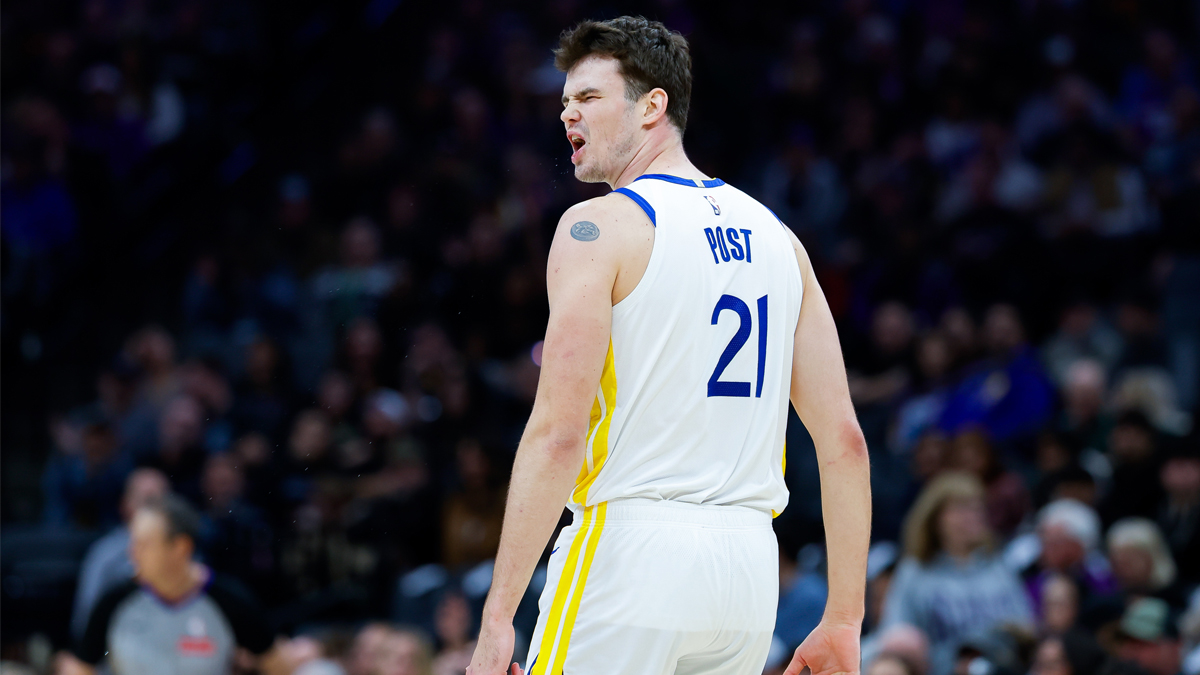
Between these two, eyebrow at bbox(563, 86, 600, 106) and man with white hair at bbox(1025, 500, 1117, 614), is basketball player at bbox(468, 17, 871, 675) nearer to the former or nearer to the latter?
eyebrow at bbox(563, 86, 600, 106)

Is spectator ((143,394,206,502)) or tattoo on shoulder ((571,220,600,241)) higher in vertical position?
tattoo on shoulder ((571,220,600,241))

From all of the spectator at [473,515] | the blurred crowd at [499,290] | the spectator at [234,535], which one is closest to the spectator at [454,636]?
the blurred crowd at [499,290]

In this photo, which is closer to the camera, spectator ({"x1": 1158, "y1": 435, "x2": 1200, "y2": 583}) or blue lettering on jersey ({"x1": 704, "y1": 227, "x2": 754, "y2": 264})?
blue lettering on jersey ({"x1": 704, "y1": 227, "x2": 754, "y2": 264})

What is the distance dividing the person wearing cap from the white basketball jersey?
394cm

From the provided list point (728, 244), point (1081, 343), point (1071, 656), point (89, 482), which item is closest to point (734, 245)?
point (728, 244)

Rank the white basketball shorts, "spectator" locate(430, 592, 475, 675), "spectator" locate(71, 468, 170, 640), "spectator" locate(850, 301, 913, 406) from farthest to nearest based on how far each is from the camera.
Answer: "spectator" locate(850, 301, 913, 406) < "spectator" locate(71, 468, 170, 640) < "spectator" locate(430, 592, 475, 675) < the white basketball shorts

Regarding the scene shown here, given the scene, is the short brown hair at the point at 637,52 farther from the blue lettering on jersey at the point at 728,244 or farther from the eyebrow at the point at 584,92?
the blue lettering on jersey at the point at 728,244

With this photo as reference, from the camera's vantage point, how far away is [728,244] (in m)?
3.16

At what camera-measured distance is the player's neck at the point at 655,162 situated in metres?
3.28

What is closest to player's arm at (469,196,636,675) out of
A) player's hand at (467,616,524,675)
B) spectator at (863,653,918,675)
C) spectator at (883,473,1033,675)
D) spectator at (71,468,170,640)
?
player's hand at (467,616,524,675)

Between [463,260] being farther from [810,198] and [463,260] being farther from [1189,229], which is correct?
[1189,229]

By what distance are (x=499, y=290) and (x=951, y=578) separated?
14.5ft

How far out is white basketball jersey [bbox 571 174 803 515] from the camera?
9.87ft

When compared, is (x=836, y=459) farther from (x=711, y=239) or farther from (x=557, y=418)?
(x=557, y=418)
